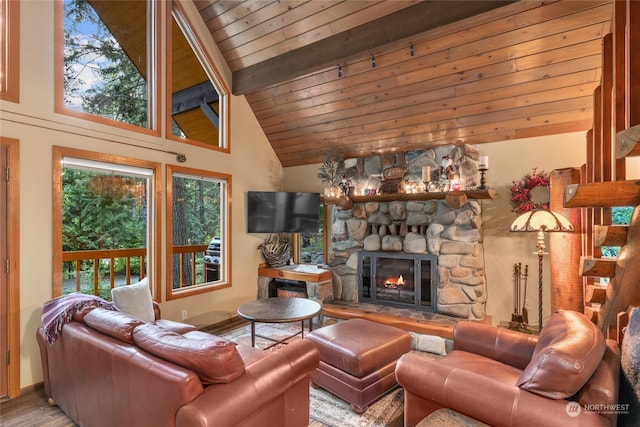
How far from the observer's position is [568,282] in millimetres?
2861

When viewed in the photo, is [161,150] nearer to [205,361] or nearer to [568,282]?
[205,361]

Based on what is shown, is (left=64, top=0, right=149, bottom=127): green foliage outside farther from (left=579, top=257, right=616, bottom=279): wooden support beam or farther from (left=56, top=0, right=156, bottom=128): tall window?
(left=579, top=257, right=616, bottom=279): wooden support beam

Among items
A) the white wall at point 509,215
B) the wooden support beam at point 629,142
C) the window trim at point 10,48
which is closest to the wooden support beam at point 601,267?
the wooden support beam at point 629,142

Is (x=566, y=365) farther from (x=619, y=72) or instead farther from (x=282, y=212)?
(x=282, y=212)

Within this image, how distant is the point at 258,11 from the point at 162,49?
123 cm

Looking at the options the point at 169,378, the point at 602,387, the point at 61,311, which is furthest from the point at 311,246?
the point at 602,387

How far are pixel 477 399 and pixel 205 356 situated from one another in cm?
128

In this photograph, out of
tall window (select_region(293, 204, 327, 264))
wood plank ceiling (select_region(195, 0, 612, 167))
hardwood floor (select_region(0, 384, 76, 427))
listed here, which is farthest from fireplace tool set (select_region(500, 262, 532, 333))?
hardwood floor (select_region(0, 384, 76, 427))

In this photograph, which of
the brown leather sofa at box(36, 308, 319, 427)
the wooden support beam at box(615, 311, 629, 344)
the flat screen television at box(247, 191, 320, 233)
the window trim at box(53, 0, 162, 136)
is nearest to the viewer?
the brown leather sofa at box(36, 308, 319, 427)

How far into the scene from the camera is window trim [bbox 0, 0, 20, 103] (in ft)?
8.53

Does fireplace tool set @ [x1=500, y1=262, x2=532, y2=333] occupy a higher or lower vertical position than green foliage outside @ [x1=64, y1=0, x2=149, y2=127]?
lower

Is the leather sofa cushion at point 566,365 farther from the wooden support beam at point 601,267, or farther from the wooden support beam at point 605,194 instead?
the wooden support beam at point 605,194

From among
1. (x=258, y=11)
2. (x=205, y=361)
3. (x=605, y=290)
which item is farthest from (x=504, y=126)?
(x=205, y=361)

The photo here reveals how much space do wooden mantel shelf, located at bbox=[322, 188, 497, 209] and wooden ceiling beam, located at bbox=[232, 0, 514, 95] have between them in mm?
1731
